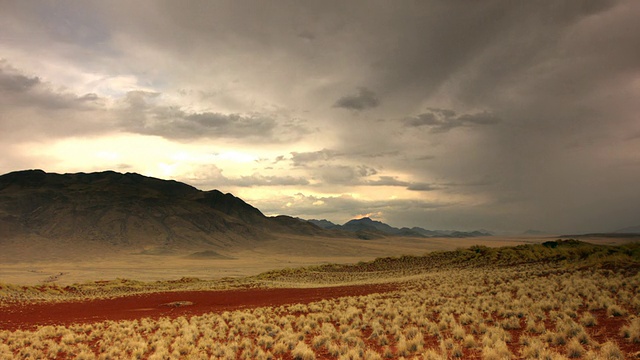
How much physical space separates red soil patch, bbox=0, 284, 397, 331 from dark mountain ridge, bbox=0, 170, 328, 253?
405ft

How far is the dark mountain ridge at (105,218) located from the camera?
148875 mm

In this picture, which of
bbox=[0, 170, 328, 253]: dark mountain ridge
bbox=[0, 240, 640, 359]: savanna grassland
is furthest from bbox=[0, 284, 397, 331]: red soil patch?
bbox=[0, 170, 328, 253]: dark mountain ridge

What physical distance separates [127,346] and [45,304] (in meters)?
23.8

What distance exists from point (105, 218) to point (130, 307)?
5982 inches

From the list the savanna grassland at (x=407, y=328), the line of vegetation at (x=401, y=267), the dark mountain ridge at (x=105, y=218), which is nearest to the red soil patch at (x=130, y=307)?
the savanna grassland at (x=407, y=328)

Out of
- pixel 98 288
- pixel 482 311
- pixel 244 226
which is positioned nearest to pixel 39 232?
pixel 244 226

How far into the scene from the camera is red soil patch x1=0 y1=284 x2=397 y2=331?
2462 cm

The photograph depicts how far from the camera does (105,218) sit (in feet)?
534

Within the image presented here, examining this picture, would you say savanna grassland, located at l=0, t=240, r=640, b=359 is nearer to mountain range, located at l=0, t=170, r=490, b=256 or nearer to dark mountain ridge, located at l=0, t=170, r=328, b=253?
mountain range, located at l=0, t=170, r=490, b=256

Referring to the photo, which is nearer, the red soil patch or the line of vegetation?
the red soil patch

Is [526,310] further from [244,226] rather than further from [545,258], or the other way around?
[244,226]

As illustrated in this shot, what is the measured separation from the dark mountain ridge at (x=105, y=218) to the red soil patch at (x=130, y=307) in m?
123

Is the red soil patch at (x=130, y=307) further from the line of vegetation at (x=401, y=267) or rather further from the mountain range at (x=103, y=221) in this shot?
the mountain range at (x=103, y=221)

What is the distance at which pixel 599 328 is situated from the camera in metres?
12.1
